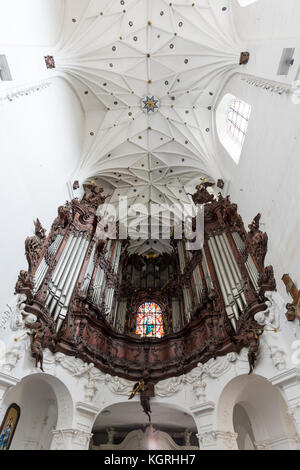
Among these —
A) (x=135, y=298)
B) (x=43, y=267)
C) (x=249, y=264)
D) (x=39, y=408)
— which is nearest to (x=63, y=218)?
(x=43, y=267)

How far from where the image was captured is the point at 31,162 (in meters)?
8.95

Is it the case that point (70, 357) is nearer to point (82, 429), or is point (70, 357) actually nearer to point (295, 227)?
point (82, 429)

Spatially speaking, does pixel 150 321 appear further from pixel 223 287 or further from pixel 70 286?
pixel 70 286

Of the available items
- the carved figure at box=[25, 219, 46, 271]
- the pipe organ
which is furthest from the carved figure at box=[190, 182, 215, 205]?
the carved figure at box=[25, 219, 46, 271]

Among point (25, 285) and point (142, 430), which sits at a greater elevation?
point (25, 285)

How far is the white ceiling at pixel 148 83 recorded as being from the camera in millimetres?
11531

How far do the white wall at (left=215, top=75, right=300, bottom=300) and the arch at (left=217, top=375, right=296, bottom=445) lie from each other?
251cm

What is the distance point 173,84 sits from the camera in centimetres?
1348

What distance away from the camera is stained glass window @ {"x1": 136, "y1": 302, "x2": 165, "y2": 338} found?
11.5 meters

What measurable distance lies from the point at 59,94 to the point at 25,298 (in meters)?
9.26

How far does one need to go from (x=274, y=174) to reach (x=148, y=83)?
29.8 ft

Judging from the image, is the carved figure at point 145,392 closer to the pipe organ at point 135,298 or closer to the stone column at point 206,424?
the pipe organ at point 135,298

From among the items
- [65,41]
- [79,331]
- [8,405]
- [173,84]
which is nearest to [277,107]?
[173,84]

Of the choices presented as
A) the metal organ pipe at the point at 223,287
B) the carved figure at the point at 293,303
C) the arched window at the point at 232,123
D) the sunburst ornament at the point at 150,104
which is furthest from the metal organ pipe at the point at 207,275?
the sunburst ornament at the point at 150,104
